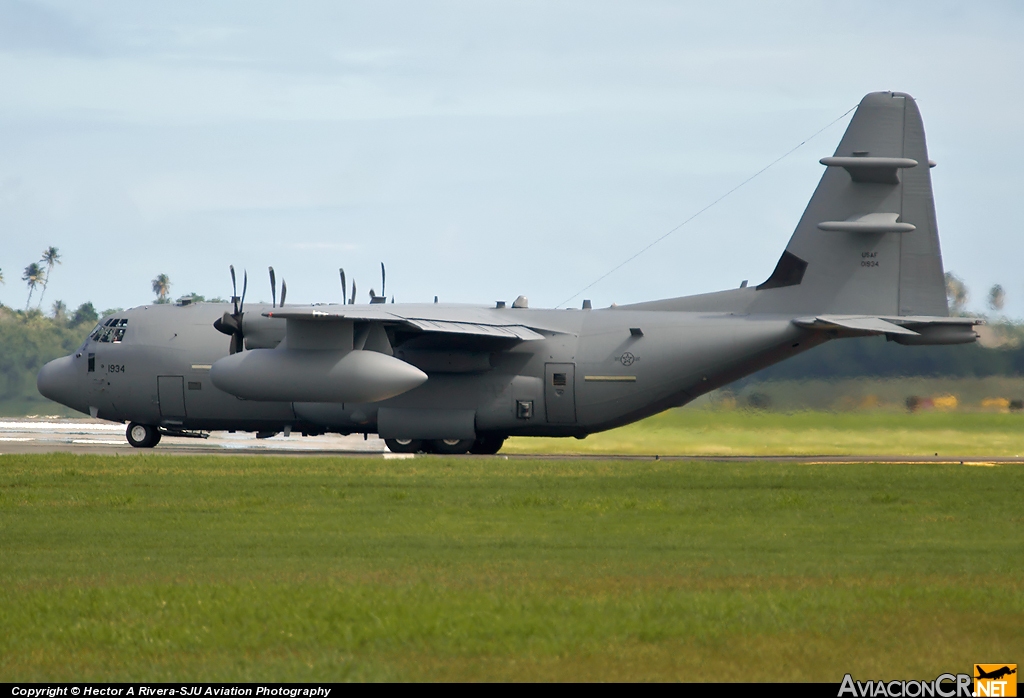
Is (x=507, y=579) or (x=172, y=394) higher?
(x=172, y=394)

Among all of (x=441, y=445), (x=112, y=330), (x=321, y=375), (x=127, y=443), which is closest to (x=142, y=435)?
(x=127, y=443)

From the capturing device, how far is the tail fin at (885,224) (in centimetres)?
2816

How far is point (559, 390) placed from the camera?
2944cm

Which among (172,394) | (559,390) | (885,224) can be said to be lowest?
(559,390)

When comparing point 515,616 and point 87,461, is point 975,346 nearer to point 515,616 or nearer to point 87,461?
point 87,461

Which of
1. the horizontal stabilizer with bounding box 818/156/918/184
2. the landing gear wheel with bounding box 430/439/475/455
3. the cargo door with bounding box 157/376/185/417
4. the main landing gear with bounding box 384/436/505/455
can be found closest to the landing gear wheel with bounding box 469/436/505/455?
the main landing gear with bounding box 384/436/505/455

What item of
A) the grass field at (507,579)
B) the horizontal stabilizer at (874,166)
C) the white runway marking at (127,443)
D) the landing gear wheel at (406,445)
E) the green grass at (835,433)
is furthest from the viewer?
the white runway marking at (127,443)

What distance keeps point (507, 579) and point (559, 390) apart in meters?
17.9

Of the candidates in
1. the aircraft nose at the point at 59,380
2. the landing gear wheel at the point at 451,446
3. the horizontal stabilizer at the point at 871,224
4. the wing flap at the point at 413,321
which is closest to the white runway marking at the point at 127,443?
the aircraft nose at the point at 59,380

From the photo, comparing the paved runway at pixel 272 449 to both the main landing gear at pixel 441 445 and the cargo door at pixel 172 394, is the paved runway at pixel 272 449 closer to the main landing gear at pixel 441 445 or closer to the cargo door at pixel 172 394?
the main landing gear at pixel 441 445

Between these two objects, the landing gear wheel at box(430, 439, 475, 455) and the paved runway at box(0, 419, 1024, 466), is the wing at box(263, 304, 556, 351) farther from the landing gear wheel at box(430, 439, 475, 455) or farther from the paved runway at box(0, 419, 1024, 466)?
the paved runway at box(0, 419, 1024, 466)

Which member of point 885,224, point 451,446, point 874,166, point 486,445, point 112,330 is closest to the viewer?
point 874,166

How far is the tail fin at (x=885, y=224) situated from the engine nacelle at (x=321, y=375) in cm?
1022

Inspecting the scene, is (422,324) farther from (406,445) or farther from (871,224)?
(871,224)
